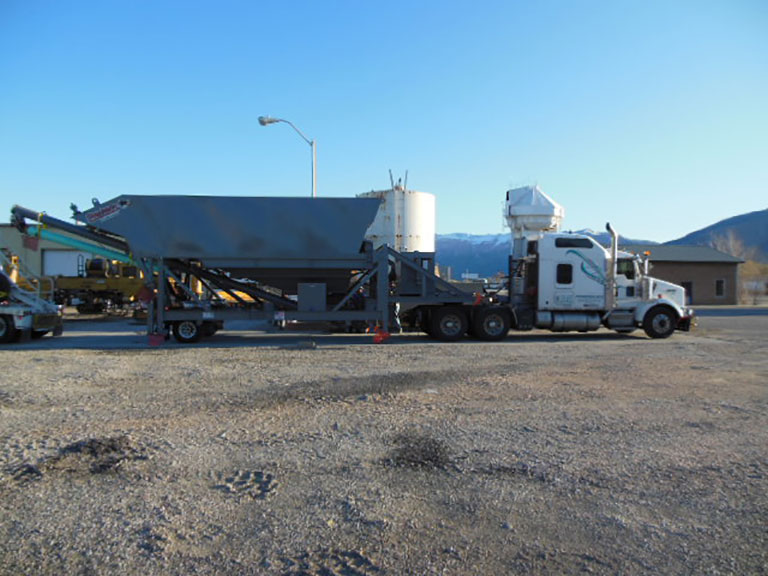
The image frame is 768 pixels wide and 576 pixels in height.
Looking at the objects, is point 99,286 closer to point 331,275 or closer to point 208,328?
point 208,328

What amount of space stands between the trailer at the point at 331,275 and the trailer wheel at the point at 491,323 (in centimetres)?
3

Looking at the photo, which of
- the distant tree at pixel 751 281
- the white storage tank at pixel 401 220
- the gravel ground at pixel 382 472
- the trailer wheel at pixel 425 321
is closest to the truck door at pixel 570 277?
the trailer wheel at pixel 425 321

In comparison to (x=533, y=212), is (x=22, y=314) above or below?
below

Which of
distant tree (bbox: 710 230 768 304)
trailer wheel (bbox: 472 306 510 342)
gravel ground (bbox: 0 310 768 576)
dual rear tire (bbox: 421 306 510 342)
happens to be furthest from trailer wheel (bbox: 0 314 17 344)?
distant tree (bbox: 710 230 768 304)

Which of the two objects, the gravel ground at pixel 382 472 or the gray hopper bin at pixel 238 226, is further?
the gray hopper bin at pixel 238 226

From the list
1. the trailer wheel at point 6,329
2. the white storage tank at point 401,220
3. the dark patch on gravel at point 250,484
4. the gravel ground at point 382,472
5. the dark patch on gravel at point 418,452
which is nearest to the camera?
the gravel ground at point 382,472

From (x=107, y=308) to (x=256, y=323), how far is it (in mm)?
9095

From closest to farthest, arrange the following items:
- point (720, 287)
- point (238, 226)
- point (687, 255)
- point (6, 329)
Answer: point (238, 226) → point (6, 329) → point (720, 287) → point (687, 255)

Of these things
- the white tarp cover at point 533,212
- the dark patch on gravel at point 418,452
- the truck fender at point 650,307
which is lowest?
the dark patch on gravel at point 418,452

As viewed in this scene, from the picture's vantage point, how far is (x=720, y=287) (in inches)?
1586

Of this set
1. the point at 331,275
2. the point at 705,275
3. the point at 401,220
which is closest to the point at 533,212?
the point at 401,220

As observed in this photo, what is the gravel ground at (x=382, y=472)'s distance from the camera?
3162 millimetres

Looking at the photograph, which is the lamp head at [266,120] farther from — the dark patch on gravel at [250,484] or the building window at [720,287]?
the building window at [720,287]

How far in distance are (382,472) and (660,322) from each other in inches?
518
